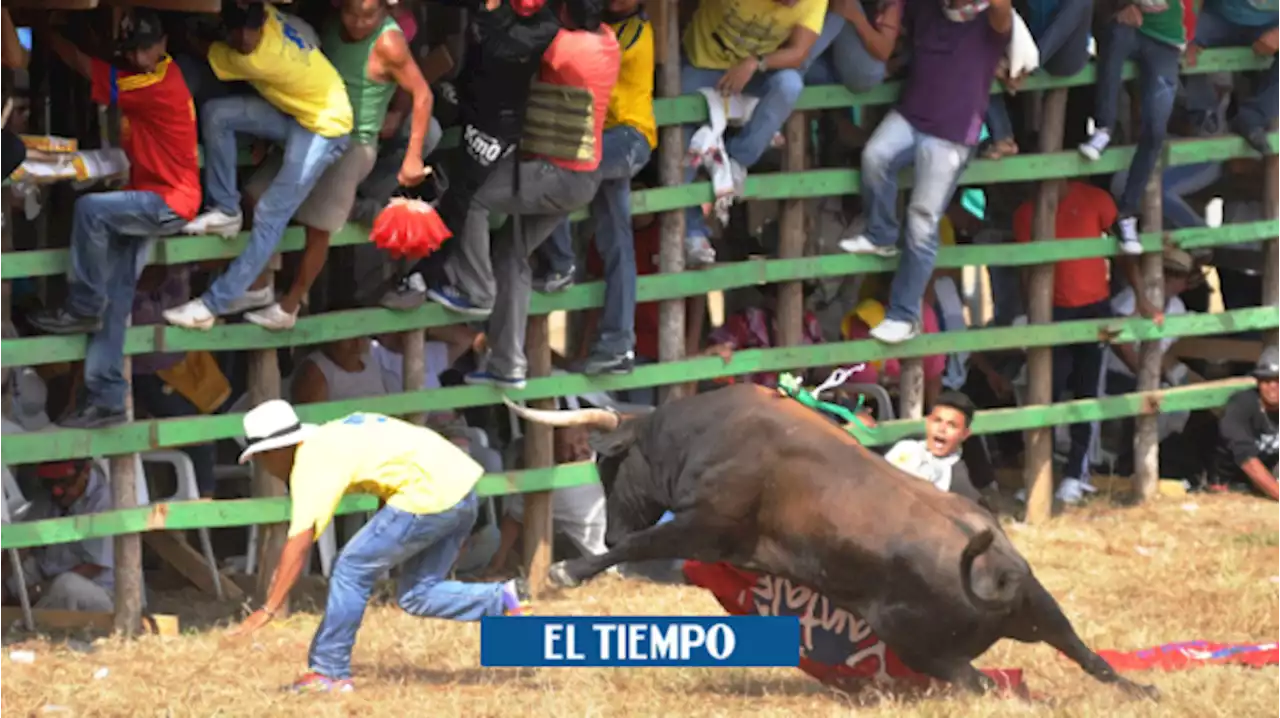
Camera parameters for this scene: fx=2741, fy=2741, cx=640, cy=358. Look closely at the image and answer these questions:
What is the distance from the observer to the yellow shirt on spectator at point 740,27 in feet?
44.9

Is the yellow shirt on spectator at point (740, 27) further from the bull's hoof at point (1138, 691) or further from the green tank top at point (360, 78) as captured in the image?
the bull's hoof at point (1138, 691)

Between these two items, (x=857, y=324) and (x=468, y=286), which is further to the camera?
(x=857, y=324)

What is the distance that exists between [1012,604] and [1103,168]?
5174 millimetres

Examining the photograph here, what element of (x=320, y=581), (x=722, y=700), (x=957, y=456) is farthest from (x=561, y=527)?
(x=722, y=700)

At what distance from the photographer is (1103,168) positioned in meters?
15.4

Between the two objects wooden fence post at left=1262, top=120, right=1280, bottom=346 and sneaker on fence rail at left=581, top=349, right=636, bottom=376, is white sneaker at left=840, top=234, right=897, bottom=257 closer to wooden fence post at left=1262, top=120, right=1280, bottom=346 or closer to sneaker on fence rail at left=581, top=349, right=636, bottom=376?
sneaker on fence rail at left=581, top=349, right=636, bottom=376

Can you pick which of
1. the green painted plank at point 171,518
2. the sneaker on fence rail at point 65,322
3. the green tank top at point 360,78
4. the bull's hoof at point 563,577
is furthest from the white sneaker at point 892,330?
the sneaker on fence rail at point 65,322

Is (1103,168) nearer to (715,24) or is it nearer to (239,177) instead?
(715,24)

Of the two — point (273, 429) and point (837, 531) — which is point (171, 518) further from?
point (837, 531)

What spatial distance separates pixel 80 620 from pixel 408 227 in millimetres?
2423

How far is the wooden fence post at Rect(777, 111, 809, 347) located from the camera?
14.5 meters

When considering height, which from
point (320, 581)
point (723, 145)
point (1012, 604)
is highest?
point (723, 145)

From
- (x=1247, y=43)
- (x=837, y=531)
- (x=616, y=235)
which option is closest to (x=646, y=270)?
(x=616, y=235)

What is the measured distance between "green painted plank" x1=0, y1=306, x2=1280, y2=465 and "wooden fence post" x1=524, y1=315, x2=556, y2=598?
0.15m
